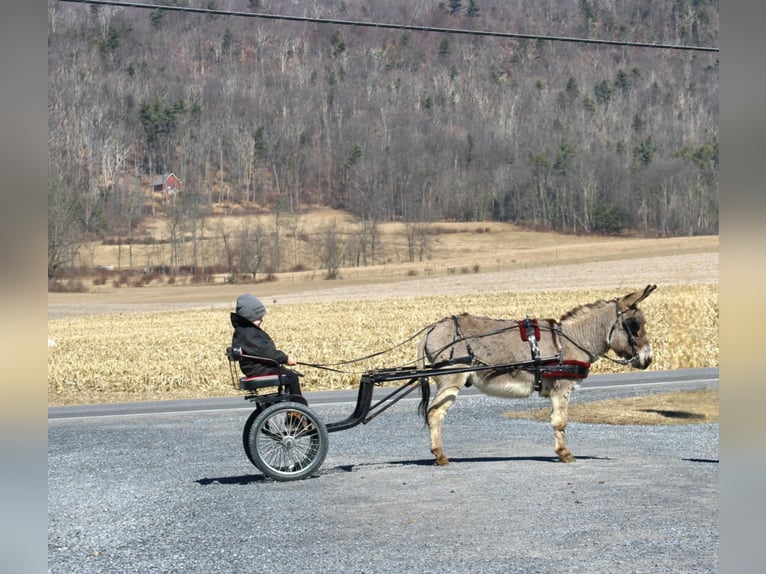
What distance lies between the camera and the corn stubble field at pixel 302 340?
89.2ft

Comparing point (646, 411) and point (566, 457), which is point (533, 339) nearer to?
point (566, 457)

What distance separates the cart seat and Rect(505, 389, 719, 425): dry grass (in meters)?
8.55

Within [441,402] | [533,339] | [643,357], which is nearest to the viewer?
[441,402]

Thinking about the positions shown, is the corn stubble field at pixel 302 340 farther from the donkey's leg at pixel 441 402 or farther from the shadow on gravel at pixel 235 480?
the shadow on gravel at pixel 235 480

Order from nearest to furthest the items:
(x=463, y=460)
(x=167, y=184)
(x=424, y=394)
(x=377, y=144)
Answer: (x=424, y=394), (x=463, y=460), (x=167, y=184), (x=377, y=144)

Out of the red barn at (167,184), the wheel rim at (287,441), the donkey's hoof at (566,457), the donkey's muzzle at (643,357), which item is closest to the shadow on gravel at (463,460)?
the donkey's hoof at (566,457)

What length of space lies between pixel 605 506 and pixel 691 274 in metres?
72.9

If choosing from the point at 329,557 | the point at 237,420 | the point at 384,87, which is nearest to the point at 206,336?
the point at 237,420

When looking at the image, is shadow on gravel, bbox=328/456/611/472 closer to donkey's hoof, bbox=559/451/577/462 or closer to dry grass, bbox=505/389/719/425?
donkey's hoof, bbox=559/451/577/462

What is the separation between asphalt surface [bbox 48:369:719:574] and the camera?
9047 mm

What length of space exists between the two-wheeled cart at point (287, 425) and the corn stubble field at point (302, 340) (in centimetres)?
98

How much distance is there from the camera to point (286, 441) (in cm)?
1192

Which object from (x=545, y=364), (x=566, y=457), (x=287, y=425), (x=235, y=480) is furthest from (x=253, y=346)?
(x=566, y=457)

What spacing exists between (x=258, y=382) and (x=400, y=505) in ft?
6.60
